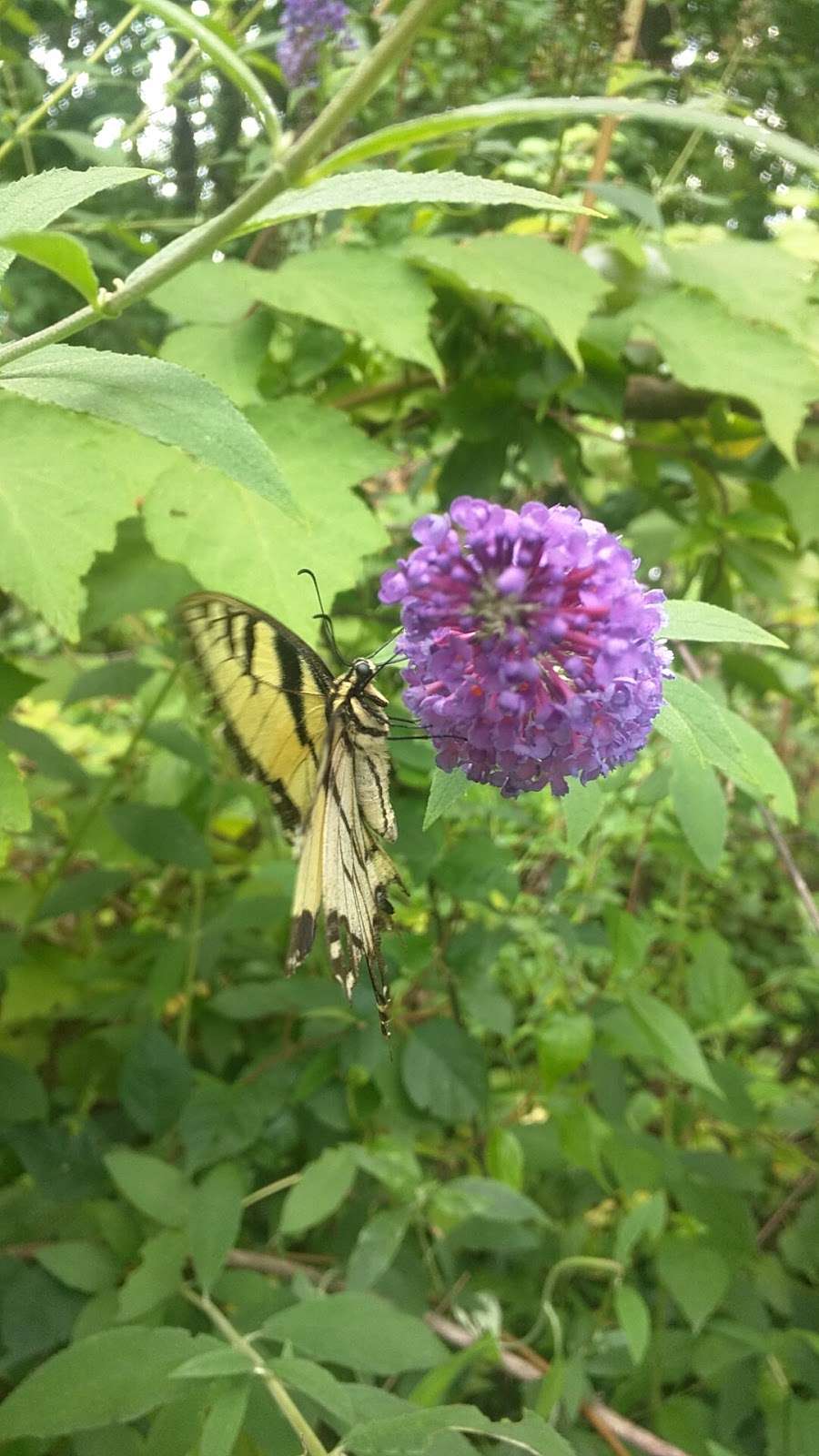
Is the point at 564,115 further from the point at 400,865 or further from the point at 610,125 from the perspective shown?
the point at 610,125

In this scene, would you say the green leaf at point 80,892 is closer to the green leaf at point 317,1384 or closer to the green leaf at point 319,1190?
the green leaf at point 319,1190

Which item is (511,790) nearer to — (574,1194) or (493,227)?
(574,1194)

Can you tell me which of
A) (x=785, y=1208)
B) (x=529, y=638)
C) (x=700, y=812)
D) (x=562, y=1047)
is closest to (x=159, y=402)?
(x=529, y=638)

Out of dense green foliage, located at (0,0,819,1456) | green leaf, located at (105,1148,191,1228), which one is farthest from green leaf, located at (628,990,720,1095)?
green leaf, located at (105,1148,191,1228)

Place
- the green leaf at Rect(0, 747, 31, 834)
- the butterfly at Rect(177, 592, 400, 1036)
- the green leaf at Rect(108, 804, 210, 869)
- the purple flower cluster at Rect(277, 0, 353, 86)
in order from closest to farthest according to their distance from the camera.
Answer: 1. the green leaf at Rect(0, 747, 31, 834)
2. the butterfly at Rect(177, 592, 400, 1036)
3. the green leaf at Rect(108, 804, 210, 869)
4. the purple flower cluster at Rect(277, 0, 353, 86)

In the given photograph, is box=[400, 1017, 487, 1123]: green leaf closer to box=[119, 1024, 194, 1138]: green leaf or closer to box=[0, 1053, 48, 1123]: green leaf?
box=[119, 1024, 194, 1138]: green leaf

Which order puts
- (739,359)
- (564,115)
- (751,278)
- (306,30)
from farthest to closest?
(306,30) → (751,278) → (739,359) → (564,115)

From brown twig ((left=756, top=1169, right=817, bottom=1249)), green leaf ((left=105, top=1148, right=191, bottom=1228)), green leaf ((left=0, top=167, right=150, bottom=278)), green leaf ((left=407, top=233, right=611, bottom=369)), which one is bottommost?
brown twig ((left=756, top=1169, right=817, bottom=1249))
